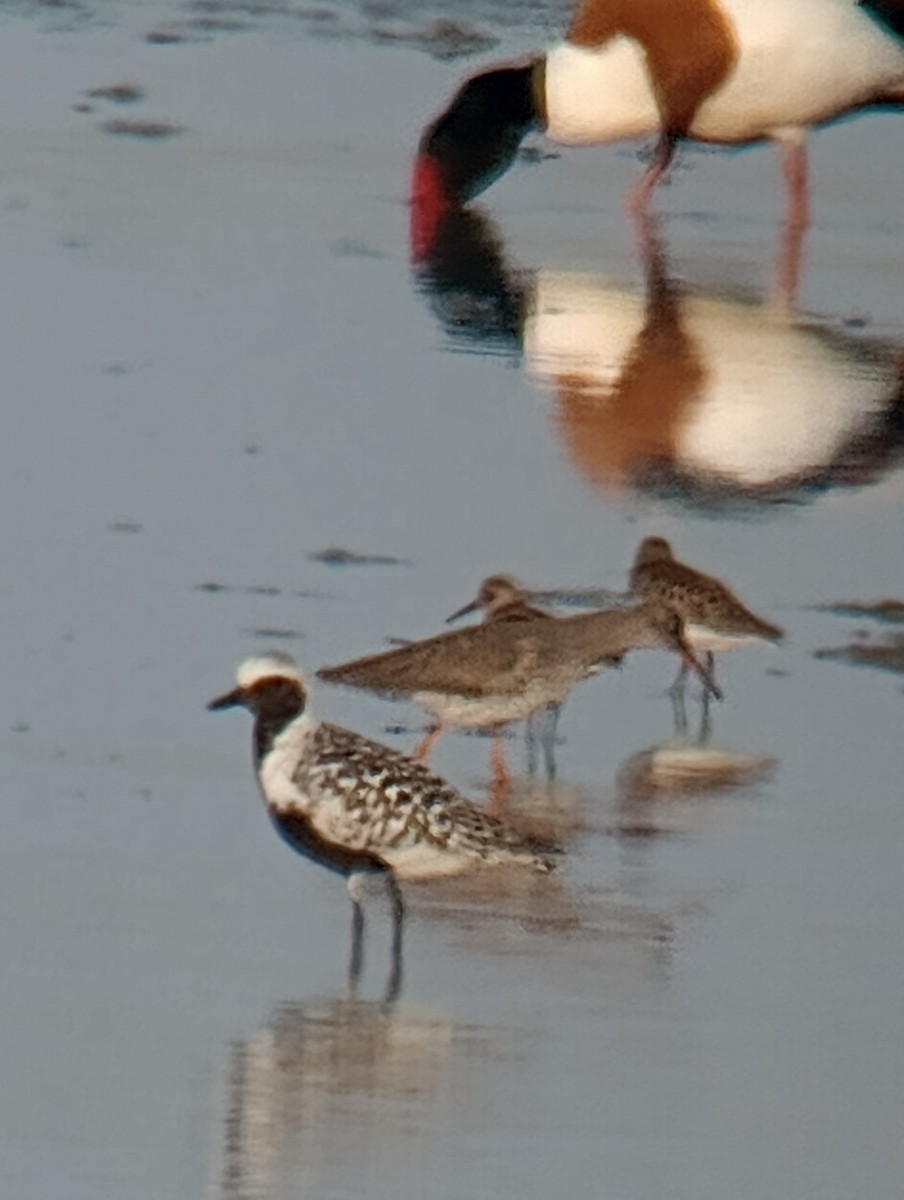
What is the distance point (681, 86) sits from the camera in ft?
49.5

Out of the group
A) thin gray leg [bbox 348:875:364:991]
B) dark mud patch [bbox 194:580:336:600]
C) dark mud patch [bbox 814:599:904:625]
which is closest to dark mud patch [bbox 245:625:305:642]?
dark mud patch [bbox 194:580:336:600]

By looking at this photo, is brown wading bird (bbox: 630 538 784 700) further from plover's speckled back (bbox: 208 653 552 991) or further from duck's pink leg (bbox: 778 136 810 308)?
duck's pink leg (bbox: 778 136 810 308)

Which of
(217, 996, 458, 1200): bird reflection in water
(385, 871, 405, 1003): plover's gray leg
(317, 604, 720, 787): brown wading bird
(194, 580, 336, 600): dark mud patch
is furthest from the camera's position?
(194, 580, 336, 600): dark mud patch

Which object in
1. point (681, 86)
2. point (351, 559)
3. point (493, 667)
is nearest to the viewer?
point (493, 667)

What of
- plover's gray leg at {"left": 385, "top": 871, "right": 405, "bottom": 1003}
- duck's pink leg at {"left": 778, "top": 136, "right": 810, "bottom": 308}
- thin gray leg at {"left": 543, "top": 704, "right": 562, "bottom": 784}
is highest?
plover's gray leg at {"left": 385, "top": 871, "right": 405, "bottom": 1003}

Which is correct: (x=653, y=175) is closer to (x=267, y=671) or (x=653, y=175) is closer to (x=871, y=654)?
(x=871, y=654)

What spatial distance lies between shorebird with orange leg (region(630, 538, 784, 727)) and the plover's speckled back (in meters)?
1.64

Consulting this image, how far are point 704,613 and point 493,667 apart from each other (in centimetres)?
91

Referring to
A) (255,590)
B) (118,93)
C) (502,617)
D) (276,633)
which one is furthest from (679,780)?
(118,93)

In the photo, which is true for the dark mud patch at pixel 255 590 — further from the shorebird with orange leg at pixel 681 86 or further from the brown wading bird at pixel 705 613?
the shorebird with orange leg at pixel 681 86

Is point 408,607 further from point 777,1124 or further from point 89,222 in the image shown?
point 89,222

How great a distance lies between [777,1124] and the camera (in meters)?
6.72

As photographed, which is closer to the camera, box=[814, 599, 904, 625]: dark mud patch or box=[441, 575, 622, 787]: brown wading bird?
box=[441, 575, 622, 787]: brown wading bird

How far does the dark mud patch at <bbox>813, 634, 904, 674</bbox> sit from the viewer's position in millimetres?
9695
